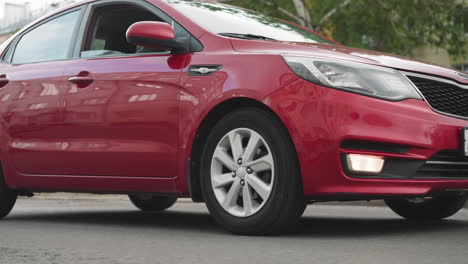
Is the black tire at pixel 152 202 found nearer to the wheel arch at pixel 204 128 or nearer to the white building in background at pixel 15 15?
the wheel arch at pixel 204 128

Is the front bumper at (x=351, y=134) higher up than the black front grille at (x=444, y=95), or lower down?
lower down

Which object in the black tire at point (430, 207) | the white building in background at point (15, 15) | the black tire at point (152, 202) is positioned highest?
the black tire at point (430, 207)

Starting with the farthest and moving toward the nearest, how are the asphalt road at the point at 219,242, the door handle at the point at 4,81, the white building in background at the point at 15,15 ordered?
the white building in background at the point at 15,15 < the door handle at the point at 4,81 < the asphalt road at the point at 219,242

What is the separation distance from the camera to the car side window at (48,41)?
662 cm

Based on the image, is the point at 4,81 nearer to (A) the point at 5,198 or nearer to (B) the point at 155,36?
(A) the point at 5,198

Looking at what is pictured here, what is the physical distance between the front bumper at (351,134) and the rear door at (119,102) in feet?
3.14

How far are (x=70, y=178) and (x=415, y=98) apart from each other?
8.68 ft

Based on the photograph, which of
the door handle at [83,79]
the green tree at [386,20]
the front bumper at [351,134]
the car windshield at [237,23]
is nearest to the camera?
the front bumper at [351,134]

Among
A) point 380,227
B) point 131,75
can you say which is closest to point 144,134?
point 131,75

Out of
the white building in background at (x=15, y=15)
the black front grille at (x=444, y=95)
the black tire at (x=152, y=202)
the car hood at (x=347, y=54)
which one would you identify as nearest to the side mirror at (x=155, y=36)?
the car hood at (x=347, y=54)

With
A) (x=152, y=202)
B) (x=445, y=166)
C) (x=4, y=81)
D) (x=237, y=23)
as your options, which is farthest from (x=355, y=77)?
(x=152, y=202)

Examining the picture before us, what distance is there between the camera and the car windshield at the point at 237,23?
18.9ft

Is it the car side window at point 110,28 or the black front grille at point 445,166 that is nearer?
the black front grille at point 445,166

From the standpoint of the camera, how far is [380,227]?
5895 millimetres
